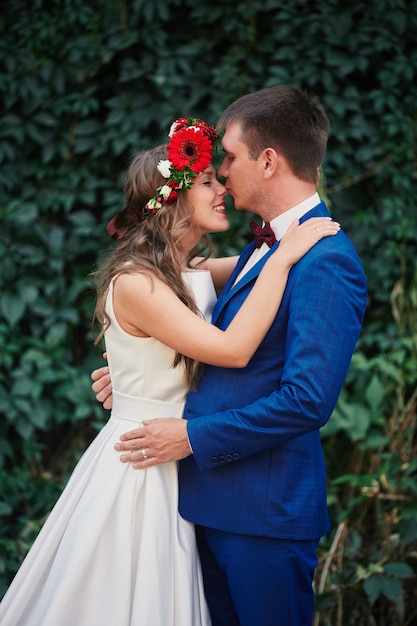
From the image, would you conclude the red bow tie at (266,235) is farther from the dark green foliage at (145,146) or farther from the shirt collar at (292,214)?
the dark green foliage at (145,146)

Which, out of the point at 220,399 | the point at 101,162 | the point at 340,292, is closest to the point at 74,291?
the point at 101,162

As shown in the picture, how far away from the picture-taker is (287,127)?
2383 millimetres

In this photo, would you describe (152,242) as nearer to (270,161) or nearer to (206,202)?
(206,202)

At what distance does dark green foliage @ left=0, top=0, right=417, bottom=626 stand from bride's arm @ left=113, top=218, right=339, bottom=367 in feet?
5.16

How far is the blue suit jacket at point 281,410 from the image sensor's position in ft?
6.77

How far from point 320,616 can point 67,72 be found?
3.07 metres

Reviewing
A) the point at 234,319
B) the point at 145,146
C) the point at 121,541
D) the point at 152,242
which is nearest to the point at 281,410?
the point at 234,319

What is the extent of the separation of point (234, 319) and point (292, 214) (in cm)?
43

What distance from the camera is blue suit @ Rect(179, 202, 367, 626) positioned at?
6.77ft

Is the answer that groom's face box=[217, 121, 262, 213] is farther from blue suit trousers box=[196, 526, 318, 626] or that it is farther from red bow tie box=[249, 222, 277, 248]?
blue suit trousers box=[196, 526, 318, 626]

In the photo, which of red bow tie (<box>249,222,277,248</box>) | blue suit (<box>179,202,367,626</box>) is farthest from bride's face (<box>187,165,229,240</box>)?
blue suit (<box>179,202,367,626</box>)

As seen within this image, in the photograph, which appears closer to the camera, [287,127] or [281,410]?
[281,410]

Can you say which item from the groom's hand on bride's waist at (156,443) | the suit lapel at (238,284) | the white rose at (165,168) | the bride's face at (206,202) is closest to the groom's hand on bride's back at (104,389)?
the groom's hand on bride's waist at (156,443)

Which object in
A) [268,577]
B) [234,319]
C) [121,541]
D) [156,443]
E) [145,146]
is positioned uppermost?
[145,146]
